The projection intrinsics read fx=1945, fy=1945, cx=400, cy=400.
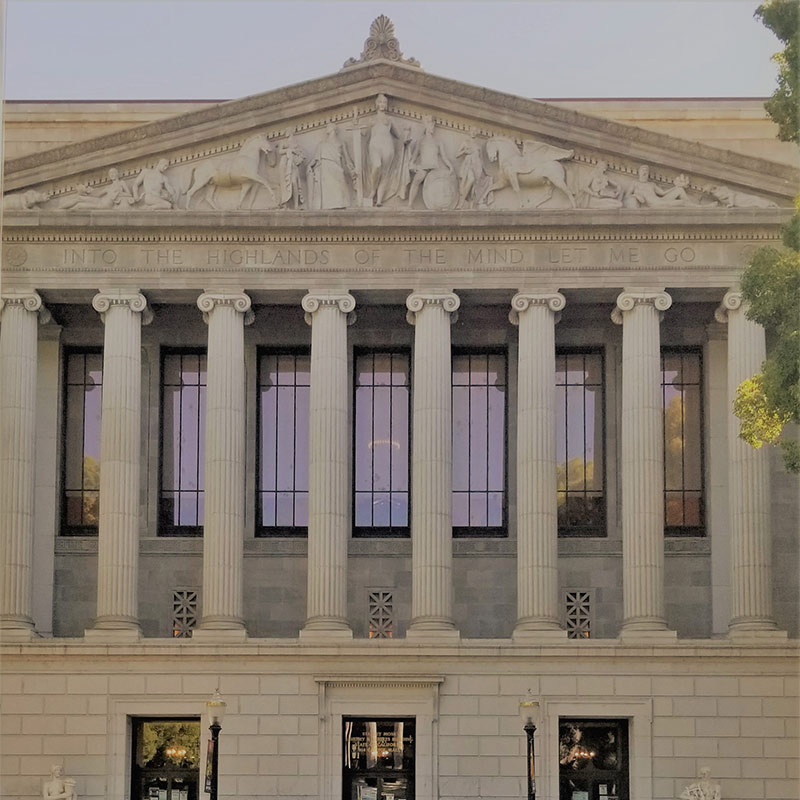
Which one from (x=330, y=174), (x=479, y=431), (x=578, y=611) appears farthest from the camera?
(x=479, y=431)

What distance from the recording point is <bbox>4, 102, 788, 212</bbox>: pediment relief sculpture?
4941 centimetres

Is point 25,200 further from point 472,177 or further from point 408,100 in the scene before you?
point 472,177

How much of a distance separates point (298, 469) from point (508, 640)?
335 inches

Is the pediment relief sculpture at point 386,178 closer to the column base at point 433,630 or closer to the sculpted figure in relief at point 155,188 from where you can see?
the sculpted figure in relief at point 155,188

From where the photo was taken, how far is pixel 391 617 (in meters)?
51.4

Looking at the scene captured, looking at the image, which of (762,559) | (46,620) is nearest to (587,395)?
(762,559)

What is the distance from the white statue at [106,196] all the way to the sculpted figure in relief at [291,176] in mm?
3928

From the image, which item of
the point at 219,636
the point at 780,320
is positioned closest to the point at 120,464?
the point at 219,636

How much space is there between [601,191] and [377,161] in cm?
574

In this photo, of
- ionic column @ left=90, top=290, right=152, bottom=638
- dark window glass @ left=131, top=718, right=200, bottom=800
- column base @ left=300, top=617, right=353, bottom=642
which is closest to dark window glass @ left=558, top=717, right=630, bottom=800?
column base @ left=300, top=617, right=353, bottom=642

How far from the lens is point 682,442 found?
2058 inches

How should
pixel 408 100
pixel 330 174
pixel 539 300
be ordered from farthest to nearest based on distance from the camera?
pixel 408 100 < pixel 330 174 < pixel 539 300

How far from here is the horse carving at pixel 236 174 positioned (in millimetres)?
49531

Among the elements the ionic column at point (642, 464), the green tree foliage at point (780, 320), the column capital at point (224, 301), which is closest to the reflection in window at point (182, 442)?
the column capital at point (224, 301)
